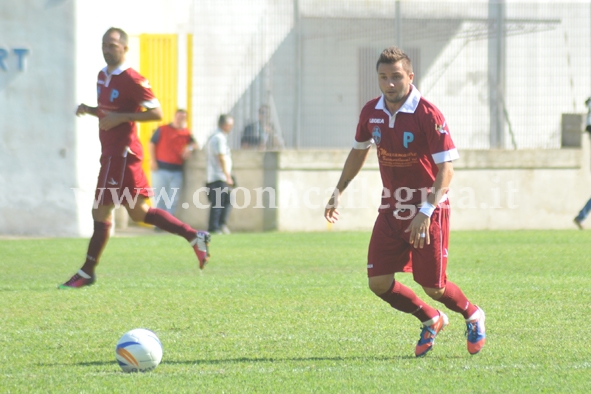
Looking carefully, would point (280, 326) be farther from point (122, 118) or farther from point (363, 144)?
point (122, 118)

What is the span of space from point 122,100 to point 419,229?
4.26 m

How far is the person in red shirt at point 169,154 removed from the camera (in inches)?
649

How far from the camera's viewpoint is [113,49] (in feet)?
28.3

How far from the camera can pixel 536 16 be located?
17984 mm

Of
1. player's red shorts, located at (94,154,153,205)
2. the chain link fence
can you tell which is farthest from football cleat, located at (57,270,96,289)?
the chain link fence

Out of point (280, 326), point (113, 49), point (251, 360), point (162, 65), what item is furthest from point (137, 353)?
point (162, 65)

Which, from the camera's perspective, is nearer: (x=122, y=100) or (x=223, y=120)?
(x=122, y=100)

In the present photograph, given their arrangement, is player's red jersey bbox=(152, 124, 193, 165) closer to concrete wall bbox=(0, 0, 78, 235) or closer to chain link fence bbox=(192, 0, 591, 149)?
chain link fence bbox=(192, 0, 591, 149)

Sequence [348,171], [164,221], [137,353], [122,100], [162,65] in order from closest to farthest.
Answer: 1. [137,353]
2. [348,171]
3. [122,100]
4. [164,221]
5. [162,65]

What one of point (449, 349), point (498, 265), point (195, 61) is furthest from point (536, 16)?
point (449, 349)

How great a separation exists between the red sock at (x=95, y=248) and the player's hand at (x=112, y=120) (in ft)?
3.29

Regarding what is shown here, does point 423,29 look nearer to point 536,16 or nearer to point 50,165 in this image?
point 536,16

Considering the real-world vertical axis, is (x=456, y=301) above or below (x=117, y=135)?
below

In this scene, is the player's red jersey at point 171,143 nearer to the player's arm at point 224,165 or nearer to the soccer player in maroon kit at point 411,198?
the player's arm at point 224,165
